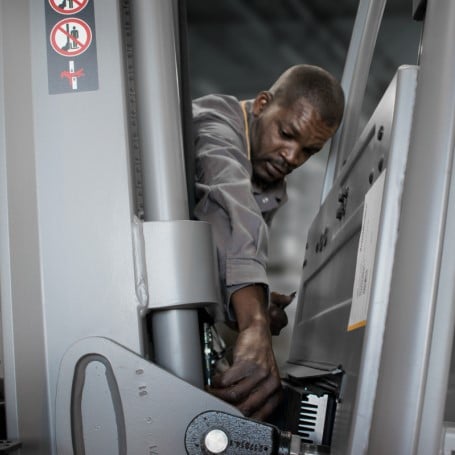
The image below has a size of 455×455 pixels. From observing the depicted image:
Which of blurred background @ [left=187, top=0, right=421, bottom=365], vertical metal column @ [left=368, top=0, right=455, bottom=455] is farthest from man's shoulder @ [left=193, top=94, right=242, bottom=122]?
blurred background @ [left=187, top=0, right=421, bottom=365]

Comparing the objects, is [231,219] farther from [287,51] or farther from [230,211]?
[287,51]

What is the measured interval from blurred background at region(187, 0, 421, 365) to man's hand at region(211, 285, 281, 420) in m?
2.02

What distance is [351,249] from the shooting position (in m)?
1.26

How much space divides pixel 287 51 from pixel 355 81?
1301 millimetres

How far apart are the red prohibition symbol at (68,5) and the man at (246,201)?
0.56 m

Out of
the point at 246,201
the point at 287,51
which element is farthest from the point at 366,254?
the point at 287,51

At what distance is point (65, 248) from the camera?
1036 mm

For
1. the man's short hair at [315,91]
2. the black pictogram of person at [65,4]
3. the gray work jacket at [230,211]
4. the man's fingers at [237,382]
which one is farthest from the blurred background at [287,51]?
the black pictogram of person at [65,4]

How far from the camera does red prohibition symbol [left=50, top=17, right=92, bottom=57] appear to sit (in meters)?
1.06

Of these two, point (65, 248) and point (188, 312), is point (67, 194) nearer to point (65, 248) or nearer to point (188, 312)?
point (65, 248)

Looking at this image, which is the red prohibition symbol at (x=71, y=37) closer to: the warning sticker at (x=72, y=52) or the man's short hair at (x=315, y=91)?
the warning sticker at (x=72, y=52)

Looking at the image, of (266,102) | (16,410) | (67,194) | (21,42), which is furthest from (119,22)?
(266,102)

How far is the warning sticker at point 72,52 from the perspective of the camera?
105 cm

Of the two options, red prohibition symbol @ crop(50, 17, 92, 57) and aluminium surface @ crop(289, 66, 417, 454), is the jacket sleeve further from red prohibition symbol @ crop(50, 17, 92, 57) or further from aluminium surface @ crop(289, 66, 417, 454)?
red prohibition symbol @ crop(50, 17, 92, 57)
